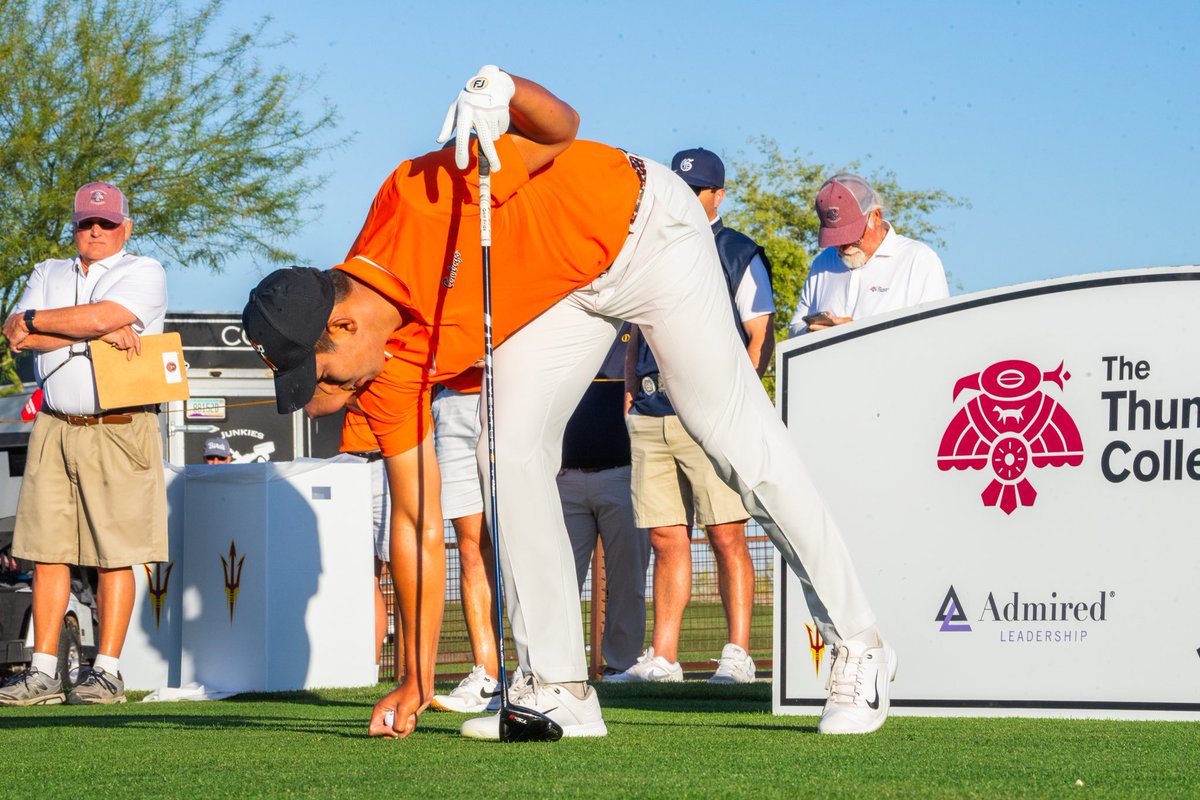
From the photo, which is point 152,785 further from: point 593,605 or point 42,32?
point 42,32

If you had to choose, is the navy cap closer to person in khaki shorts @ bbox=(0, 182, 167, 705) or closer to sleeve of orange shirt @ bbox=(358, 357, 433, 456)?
person in khaki shorts @ bbox=(0, 182, 167, 705)

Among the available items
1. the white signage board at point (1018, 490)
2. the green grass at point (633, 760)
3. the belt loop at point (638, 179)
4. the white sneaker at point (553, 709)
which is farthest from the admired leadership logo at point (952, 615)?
the belt loop at point (638, 179)

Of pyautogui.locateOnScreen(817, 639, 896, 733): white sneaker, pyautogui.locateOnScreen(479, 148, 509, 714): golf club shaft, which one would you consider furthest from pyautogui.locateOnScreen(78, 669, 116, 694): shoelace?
pyautogui.locateOnScreen(817, 639, 896, 733): white sneaker

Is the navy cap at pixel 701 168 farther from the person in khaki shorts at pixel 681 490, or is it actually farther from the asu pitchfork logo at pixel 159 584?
the asu pitchfork logo at pixel 159 584

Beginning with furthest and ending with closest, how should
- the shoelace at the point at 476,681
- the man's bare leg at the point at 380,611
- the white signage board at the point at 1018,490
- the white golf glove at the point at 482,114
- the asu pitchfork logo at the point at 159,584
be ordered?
the man's bare leg at the point at 380,611 < the asu pitchfork logo at the point at 159,584 < the shoelace at the point at 476,681 < the white signage board at the point at 1018,490 < the white golf glove at the point at 482,114

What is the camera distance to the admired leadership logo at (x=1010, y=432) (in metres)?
5.11

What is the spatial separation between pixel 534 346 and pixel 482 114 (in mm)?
776

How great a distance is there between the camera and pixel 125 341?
7.17 m

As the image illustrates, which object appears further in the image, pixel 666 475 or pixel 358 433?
pixel 666 475

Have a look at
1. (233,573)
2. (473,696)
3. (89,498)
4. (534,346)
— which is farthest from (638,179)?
(233,573)

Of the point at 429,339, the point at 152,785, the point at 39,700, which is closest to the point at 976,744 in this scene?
the point at 429,339

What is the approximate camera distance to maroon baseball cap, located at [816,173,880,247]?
6840 millimetres

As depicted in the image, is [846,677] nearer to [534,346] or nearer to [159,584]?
[534,346]

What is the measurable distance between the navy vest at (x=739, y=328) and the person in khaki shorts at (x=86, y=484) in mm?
2350
